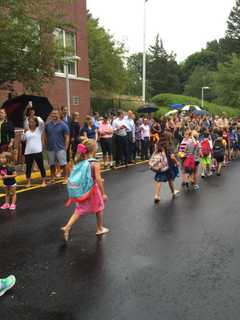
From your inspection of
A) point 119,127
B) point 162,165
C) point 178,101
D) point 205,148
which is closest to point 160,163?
point 162,165

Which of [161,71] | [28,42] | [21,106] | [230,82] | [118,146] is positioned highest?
[161,71]

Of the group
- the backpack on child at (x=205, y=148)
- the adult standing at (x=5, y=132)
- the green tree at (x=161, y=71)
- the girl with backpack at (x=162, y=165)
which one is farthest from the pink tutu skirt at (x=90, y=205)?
the green tree at (x=161, y=71)

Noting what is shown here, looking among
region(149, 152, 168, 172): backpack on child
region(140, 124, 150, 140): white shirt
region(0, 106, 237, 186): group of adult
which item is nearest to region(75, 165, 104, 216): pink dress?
region(0, 106, 237, 186): group of adult

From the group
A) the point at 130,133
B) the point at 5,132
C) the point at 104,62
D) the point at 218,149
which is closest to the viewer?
the point at 5,132

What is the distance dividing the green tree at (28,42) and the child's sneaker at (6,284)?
301 inches

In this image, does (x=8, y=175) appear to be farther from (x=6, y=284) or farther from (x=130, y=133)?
(x=130, y=133)

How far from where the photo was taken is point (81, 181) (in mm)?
5891

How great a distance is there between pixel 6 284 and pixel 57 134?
21.0 ft

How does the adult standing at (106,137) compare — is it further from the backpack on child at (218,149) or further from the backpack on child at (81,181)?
the backpack on child at (81,181)

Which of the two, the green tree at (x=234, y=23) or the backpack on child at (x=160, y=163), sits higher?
the green tree at (x=234, y=23)

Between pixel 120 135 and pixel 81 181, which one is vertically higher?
pixel 81 181

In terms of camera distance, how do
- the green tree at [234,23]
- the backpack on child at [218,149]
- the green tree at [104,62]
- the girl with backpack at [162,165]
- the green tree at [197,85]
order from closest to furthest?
the girl with backpack at [162,165]
the backpack on child at [218,149]
the green tree at [104,62]
the green tree at [234,23]
the green tree at [197,85]

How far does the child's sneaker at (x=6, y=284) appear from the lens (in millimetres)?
4258

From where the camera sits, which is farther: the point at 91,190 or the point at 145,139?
the point at 145,139
